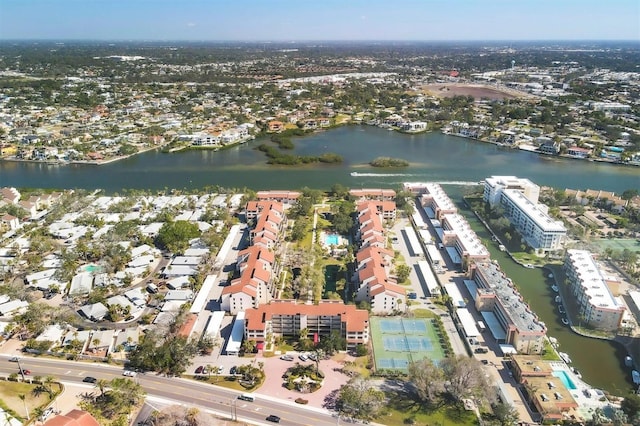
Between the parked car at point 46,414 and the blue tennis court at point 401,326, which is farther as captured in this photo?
the blue tennis court at point 401,326

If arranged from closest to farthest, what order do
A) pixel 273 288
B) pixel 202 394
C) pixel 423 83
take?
pixel 202 394
pixel 273 288
pixel 423 83

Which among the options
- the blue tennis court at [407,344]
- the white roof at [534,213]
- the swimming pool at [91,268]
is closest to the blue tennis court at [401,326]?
the blue tennis court at [407,344]

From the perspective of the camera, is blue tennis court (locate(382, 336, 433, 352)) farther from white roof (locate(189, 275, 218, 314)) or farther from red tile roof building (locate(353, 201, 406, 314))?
white roof (locate(189, 275, 218, 314))

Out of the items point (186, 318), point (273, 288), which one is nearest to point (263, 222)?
point (273, 288)

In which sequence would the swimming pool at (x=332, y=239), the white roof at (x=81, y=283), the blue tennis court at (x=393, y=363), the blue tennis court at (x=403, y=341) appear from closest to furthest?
the blue tennis court at (x=393, y=363), the blue tennis court at (x=403, y=341), the white roof at (x=81, y=283), the swimming pool at (x=332, y=239)

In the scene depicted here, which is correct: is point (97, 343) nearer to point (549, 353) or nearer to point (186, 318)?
point (186, 318)

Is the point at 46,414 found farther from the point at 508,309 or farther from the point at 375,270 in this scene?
the point at 508,309

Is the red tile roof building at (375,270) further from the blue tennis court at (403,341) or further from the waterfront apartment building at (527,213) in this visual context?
the waterfront apartment building at (527,213)
